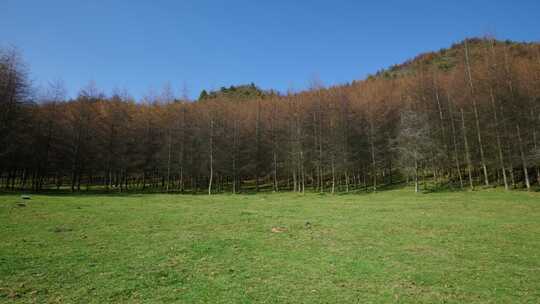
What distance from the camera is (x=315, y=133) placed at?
150 ft

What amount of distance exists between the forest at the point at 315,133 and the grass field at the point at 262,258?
73.5 ft

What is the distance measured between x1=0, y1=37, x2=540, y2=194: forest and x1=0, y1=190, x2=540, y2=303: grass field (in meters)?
22.4

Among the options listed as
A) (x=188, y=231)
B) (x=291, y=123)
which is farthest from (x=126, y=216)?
(x=291, y=123)

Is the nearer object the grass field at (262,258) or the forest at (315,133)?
the grass field at (262,258)

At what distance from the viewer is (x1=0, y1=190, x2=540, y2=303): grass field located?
23.1 ft

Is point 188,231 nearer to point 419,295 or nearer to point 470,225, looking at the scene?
point 419,295

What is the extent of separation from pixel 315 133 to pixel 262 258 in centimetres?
3746

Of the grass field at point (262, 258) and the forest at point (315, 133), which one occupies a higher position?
the forest at point (315, 133)

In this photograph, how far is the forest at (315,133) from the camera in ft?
113

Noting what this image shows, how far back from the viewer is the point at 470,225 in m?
15.1

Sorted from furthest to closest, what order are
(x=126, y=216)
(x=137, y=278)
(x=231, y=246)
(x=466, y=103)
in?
(x=466, y=103)
(x=126, y=216)
(x=231, y=246)
(x=137, y=278)

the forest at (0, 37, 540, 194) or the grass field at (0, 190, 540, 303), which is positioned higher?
the forest at (0, 37, 540, 194)

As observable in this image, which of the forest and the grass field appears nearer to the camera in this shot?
the grass field

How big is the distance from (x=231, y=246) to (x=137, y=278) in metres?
3.97
